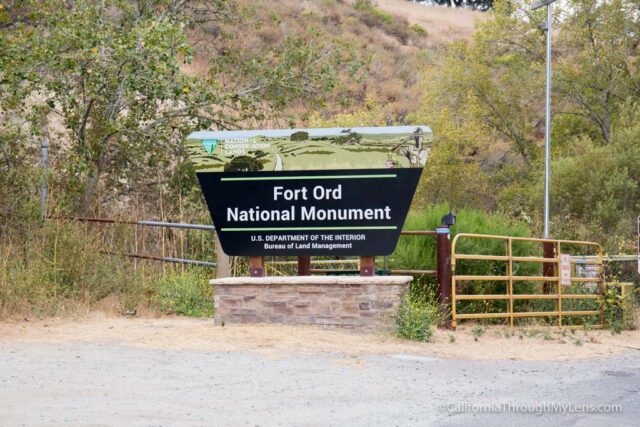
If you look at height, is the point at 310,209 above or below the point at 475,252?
above

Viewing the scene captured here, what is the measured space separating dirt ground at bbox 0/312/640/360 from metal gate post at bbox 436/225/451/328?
1.16 ft

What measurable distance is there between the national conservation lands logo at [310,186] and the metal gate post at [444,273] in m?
1.29

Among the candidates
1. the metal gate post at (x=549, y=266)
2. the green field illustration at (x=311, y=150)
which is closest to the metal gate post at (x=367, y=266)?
the green field illustration at (x=311, y=150)

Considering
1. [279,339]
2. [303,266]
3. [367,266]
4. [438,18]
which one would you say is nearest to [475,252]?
[303,266]

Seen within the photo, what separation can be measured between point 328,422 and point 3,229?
9.69 m

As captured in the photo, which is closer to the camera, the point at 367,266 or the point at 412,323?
the point at 412,323

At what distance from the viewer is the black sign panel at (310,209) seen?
42.5 feet

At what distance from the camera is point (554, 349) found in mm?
12969

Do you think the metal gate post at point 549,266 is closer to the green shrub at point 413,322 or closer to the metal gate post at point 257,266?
the green shrub at point 413,322

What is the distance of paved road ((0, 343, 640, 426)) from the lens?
748 cm

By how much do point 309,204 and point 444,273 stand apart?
92.0 inches

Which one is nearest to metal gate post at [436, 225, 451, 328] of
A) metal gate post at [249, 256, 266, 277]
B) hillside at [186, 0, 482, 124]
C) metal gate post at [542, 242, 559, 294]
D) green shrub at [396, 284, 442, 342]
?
green shrub at [396, 284, 442, 342]

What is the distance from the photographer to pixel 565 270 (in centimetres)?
1648

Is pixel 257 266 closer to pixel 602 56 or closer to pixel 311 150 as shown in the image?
pixel 311 150
